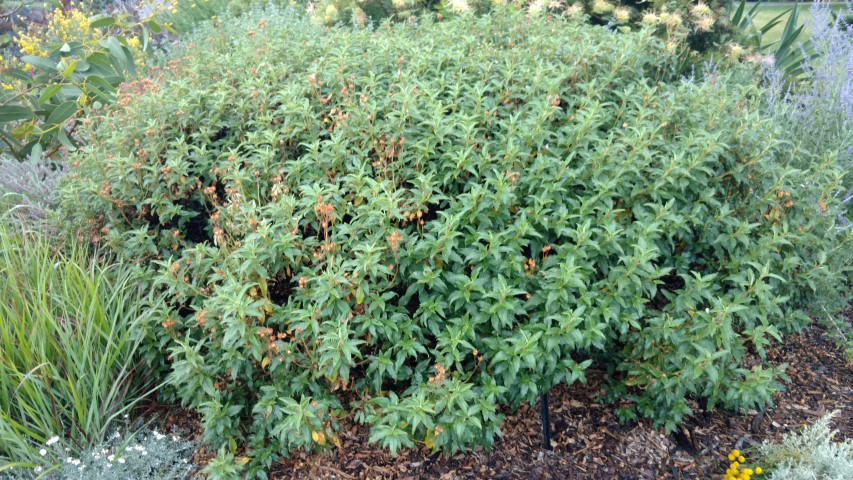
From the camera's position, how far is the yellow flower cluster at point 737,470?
8.87ft

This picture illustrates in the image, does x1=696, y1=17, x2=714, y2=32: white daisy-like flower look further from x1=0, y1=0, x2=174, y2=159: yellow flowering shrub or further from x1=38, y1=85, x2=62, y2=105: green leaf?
x1=38, y1=85, x2=62, y2=105: green leaf

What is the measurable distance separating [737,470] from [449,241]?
5.37 feet

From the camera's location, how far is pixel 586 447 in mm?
2934

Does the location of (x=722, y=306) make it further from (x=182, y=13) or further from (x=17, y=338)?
(x=182, y=13)

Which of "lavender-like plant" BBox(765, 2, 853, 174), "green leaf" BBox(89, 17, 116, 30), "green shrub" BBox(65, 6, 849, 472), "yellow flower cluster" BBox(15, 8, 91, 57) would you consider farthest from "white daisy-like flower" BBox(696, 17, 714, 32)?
"yellow flower cluster" BBox(15, 8, 91, 57)

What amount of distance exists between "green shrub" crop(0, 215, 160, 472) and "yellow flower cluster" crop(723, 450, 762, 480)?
2645 mm

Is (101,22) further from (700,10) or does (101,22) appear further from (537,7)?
(700,10)

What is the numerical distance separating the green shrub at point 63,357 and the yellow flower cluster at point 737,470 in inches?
104

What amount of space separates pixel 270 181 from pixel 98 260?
1.10 meters

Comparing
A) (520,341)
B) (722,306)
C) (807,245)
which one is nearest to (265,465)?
(520,341)

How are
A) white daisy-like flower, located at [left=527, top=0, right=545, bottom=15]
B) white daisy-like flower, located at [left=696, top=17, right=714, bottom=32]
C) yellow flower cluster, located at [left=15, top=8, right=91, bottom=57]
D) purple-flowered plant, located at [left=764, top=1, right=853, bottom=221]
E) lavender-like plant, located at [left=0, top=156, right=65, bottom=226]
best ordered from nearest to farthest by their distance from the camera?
lavender-like plant, located at [left=0, top=156, right=65, bottom=226], purple-flowered plant, located at [left=764, top=1, right=853, bottom=221], white daisy-like flower, located at [left=527, top=0, right=545, bottom=15], white daisy-like flower, located at [left=696, top=17, right=714, bottom=32], yellow flower cluster, located at [left=15, top=8, right=91, bottom=57]

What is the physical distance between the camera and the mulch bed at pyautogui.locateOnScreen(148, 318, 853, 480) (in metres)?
2.79

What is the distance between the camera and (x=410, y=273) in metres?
2.68

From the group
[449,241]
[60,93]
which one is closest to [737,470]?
[449,241]
